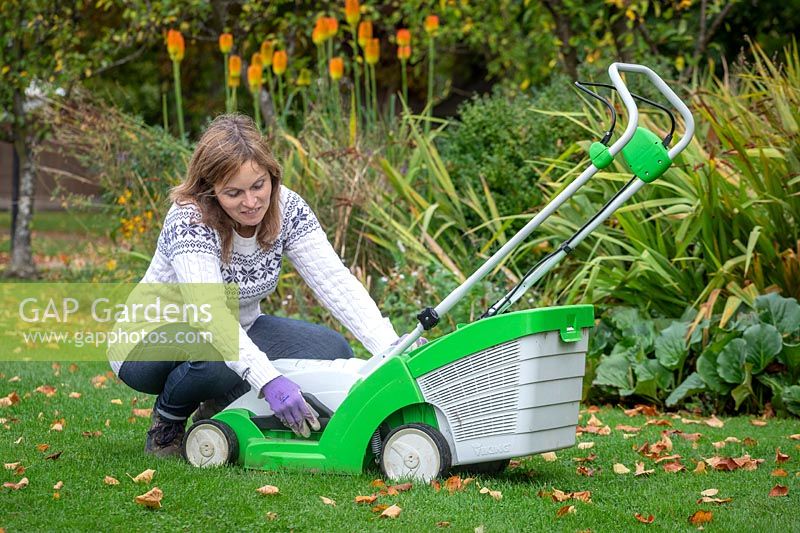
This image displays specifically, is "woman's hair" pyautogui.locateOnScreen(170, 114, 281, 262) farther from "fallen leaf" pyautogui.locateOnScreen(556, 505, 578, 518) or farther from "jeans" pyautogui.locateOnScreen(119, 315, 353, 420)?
"fallen leaf" pyautogui.locateOnScreen(556, 505, 578, 518)

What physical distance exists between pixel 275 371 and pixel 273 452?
31 cm

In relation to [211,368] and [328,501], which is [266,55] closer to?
[211,368]

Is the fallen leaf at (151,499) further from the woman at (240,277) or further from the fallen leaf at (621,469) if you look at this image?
the fallen leaf at (621,469)

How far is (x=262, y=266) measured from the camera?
11.8ft

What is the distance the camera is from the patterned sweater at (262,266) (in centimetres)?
336

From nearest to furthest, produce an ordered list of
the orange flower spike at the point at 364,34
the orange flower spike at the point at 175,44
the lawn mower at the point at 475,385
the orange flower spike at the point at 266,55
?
the lawn mower at the point at 475,385, the orange flower spike at the point at 364,34, the orange flower spike at the point at 175,44, the orange flower spike at the point at 266,55

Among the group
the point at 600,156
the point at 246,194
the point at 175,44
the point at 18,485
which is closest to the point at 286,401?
the point at 246,194

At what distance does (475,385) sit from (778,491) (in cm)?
100

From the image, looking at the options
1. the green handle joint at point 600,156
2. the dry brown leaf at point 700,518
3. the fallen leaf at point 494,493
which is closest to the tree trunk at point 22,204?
the fallen leaf at point 494,493

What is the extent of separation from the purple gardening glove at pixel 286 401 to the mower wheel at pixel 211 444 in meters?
0.27

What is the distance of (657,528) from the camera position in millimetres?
2930

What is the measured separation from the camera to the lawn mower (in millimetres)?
3051

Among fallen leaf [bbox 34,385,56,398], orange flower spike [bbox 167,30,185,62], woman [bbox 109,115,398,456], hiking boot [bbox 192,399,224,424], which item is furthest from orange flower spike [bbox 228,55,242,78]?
hiking boot [bbox 192,399,224,424]

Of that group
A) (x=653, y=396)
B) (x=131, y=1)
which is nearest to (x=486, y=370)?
(x=653, y=396)
